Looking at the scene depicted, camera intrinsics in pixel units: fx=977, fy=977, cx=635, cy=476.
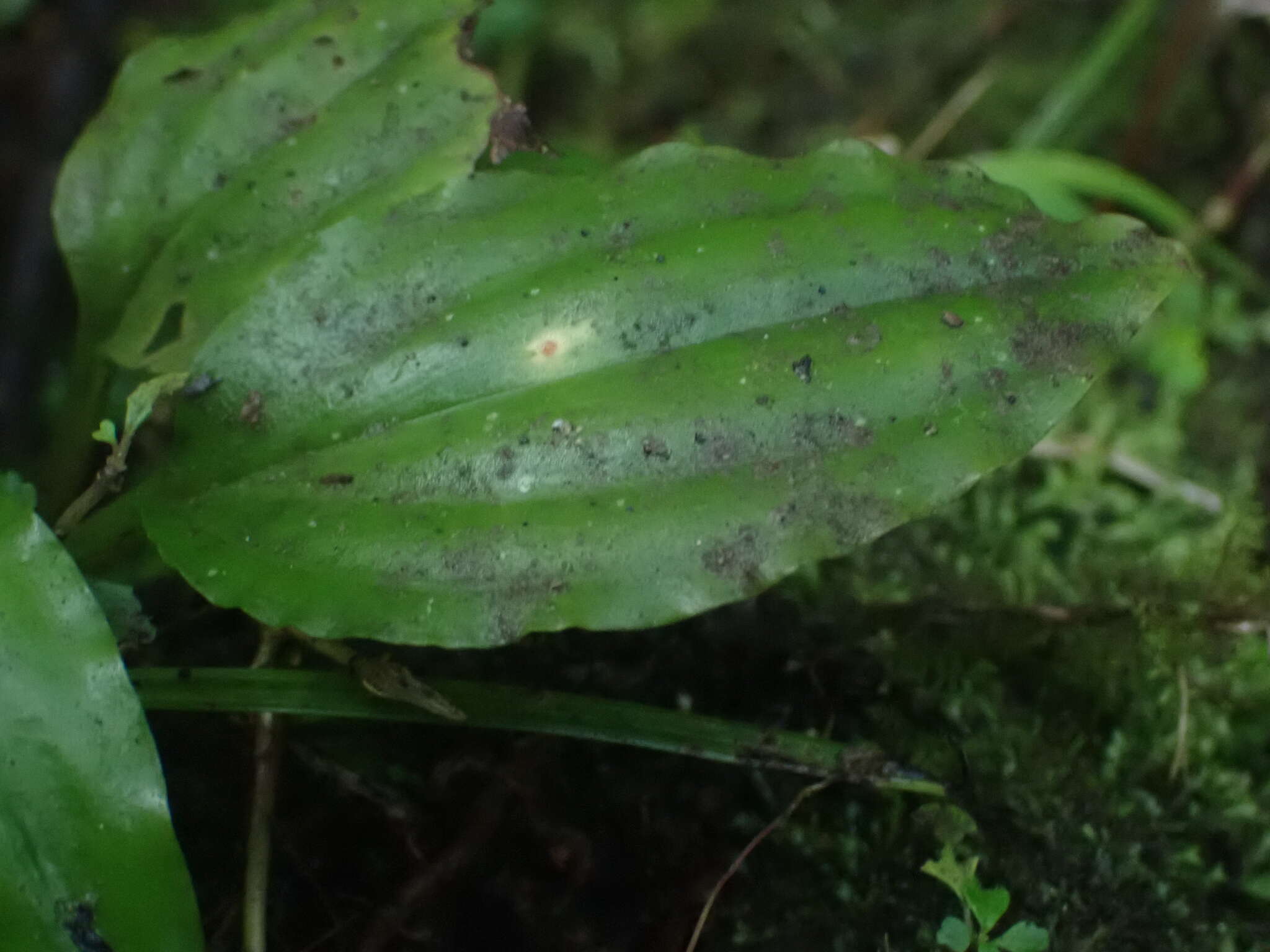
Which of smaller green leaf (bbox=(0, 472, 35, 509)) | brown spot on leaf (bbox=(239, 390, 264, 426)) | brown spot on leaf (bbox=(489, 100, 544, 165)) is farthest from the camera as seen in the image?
brown spot on leaf (bbox=(489, 100, 544, 165))

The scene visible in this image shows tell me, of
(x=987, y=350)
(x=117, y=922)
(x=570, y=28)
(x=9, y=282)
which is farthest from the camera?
(x=570, y=28)

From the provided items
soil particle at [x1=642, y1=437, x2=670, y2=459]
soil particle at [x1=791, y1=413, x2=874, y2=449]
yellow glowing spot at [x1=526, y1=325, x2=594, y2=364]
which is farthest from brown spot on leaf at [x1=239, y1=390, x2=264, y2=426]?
soil particle at [x1=791, y1=413, x2=874, y2=449]

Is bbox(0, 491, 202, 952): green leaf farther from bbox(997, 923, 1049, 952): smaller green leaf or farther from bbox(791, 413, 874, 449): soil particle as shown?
bbox(997, 923, 1049, 952): smaller green leaf

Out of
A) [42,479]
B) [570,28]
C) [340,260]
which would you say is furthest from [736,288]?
[570,28]

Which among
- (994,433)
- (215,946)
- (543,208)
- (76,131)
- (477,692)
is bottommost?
(215,946)

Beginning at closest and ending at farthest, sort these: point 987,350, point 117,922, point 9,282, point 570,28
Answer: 1. point 117,922
2. point 987,350
3. point 9,282
4. point 570,28

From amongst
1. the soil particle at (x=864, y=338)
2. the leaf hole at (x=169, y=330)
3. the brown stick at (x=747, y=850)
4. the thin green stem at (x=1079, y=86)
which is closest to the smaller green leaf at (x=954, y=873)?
the brown stick at (x=747, y=850)

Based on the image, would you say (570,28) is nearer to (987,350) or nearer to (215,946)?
(987,350)
